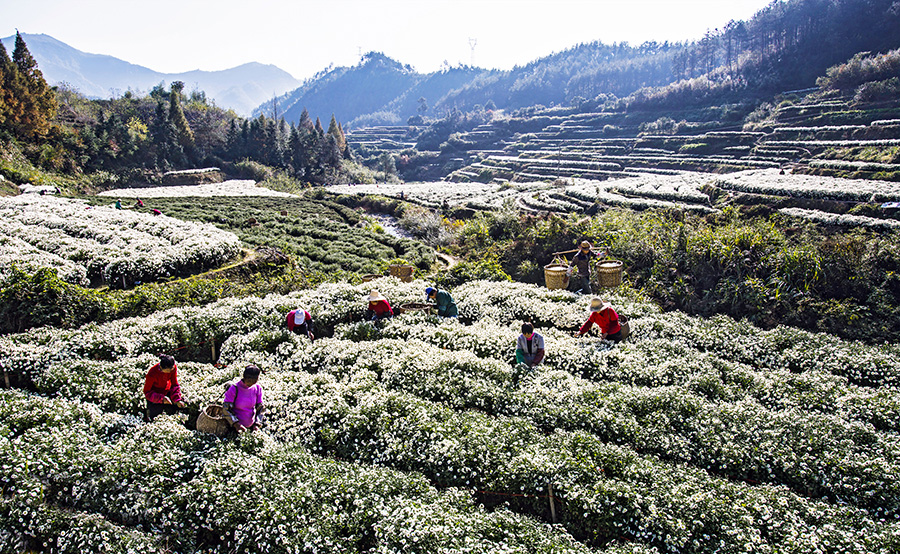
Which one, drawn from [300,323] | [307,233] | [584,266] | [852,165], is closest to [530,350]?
[300,323]

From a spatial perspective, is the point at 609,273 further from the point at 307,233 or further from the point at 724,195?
the point at 307,233

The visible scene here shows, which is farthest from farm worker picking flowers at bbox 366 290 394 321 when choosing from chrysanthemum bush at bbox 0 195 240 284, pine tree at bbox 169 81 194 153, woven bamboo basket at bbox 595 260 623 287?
pine tree at bbox 169 81 194 153

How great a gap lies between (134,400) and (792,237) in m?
21.5

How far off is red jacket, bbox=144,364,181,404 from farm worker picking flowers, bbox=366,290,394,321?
5254 mm

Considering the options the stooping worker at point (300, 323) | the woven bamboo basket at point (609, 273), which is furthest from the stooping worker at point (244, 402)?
the woven bamboo basket at point (609, 273)

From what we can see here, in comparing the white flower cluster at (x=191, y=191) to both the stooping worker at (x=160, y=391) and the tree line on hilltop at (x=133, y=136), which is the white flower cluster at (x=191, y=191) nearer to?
the tree line on hilltop at (x=133, y=136)

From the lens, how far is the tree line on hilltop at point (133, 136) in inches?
1681

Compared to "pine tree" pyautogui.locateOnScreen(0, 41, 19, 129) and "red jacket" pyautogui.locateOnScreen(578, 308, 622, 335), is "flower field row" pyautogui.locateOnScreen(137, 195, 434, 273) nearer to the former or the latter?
"red jacket" pyautogui.locateOnScreen(578, 308, 622, 335)

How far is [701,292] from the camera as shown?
16391 millimetres

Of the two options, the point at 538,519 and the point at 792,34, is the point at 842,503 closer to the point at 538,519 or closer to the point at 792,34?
the point at 538,519

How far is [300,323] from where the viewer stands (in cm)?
1098

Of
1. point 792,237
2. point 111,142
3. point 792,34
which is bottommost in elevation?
point 792,237

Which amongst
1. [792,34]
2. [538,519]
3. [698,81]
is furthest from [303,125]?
[792,34]

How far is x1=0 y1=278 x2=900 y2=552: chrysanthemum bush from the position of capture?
5.57 metres
